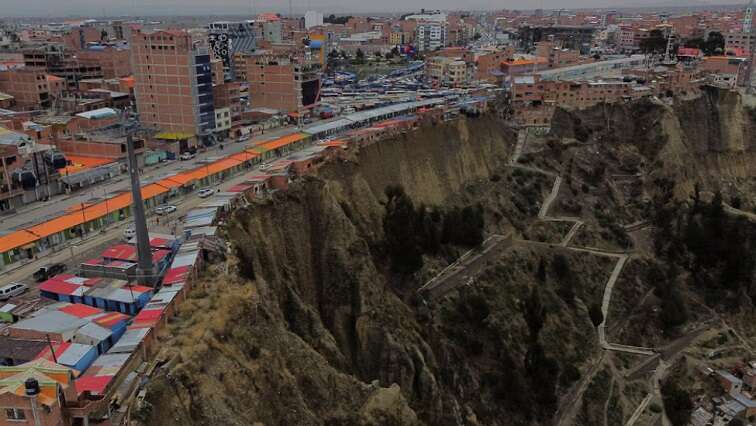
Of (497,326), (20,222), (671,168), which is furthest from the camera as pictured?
(671,168)

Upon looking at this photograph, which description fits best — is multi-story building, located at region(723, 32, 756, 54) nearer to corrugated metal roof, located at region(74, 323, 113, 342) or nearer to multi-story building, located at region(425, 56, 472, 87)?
multi-story building, located at region(425, 56, 472, 87)

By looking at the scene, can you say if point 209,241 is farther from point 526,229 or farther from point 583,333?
point 526,229

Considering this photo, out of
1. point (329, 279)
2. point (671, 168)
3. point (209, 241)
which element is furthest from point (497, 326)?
point (671, 168)

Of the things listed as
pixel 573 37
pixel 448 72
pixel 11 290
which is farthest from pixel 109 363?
pixel 573 37

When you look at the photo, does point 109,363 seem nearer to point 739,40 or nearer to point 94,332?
point 94,332

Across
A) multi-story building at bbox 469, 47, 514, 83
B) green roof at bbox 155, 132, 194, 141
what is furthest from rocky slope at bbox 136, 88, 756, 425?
multi-story building at bbox 469, 47, 514, 83
